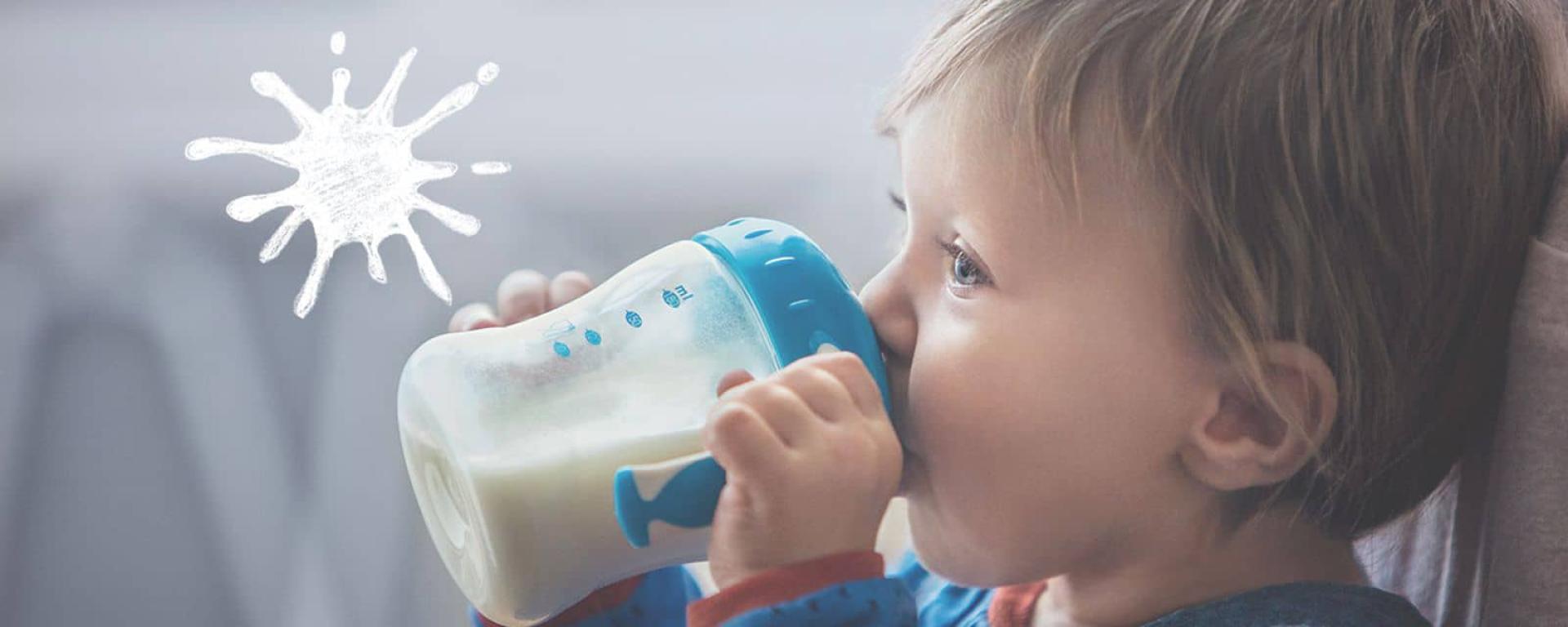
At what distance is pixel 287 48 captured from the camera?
1.12m

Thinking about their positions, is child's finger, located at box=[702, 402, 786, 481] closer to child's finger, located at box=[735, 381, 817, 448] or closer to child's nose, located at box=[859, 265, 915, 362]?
child's finger, located at box=[735, 381, 817, 448]

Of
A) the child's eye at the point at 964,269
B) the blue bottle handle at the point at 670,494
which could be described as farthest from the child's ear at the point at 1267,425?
the blue bottle handle at the point at 670,494

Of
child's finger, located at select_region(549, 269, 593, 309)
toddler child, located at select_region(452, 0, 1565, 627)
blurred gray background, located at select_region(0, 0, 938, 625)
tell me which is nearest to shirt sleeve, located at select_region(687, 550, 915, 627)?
toddler child, located at select_region(452, 0, 1565, 627)

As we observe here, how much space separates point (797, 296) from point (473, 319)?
286 millimetres

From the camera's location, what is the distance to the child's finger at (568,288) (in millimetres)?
912

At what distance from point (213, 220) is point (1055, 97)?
2.26ft

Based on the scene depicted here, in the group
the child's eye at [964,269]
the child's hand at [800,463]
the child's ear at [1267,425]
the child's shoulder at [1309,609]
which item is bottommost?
the child's shoulder at [1309,609]

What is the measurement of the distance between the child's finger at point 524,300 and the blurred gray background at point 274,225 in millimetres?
239

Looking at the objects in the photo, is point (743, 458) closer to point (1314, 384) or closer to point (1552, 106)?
point (1314, 384)

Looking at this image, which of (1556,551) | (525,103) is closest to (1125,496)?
(1556,551)

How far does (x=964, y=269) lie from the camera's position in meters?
0.74

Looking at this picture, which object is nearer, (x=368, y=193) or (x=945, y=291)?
(x=945, y=291)

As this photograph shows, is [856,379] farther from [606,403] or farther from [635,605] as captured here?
[635,605]

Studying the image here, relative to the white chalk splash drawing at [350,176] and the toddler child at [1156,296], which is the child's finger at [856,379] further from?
the white chalk splash drawing at [350,176]
